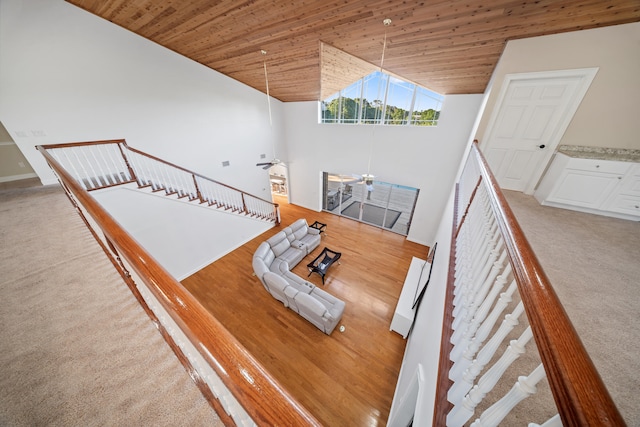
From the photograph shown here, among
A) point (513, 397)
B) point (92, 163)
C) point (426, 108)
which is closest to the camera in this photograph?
point (513, 397)

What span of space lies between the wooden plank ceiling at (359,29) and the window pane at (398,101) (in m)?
0.73

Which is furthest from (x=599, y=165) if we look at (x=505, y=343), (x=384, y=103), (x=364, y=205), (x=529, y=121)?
(x=364, y=205)

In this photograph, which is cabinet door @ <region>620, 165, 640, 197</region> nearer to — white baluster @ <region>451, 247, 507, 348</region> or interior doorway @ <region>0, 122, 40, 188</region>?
white baluster @ <region>451, 247, 507, 348</region>

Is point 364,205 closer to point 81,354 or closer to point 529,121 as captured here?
point 529,121

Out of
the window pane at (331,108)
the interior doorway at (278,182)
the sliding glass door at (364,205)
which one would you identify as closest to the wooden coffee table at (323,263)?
the sliding glass door at (364,205)

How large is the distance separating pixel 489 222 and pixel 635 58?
12.2 ft

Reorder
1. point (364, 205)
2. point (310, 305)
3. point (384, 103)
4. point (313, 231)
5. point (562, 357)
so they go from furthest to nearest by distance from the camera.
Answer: point (364, 205)
point (313, 231)
point (384, 103)
point (310, 305)
point (562, 357)

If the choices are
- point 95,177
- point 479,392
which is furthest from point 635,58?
point 95,177

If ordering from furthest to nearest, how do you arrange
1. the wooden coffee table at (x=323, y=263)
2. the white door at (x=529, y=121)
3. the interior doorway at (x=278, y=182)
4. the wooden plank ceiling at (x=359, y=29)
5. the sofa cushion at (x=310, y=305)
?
the interior doorway at (x=278, y=182) → the wooden coffee table at (x=323, y=263) → the sofa cushion at (x=310, y=305) → the white door at (x=529, y=121) → the wooden plank ceiling at (x=359, y=29)

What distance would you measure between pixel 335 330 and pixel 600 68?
553 centimetres

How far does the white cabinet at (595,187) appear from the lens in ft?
8.26

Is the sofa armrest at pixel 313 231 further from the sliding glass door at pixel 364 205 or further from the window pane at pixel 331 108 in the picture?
the window pane at pixel 331 108

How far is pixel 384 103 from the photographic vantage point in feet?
18.9

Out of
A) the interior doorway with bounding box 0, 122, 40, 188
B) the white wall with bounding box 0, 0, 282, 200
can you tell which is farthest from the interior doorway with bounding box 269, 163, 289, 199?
the interior doorway with bounding box 0, 122, 40, 188
